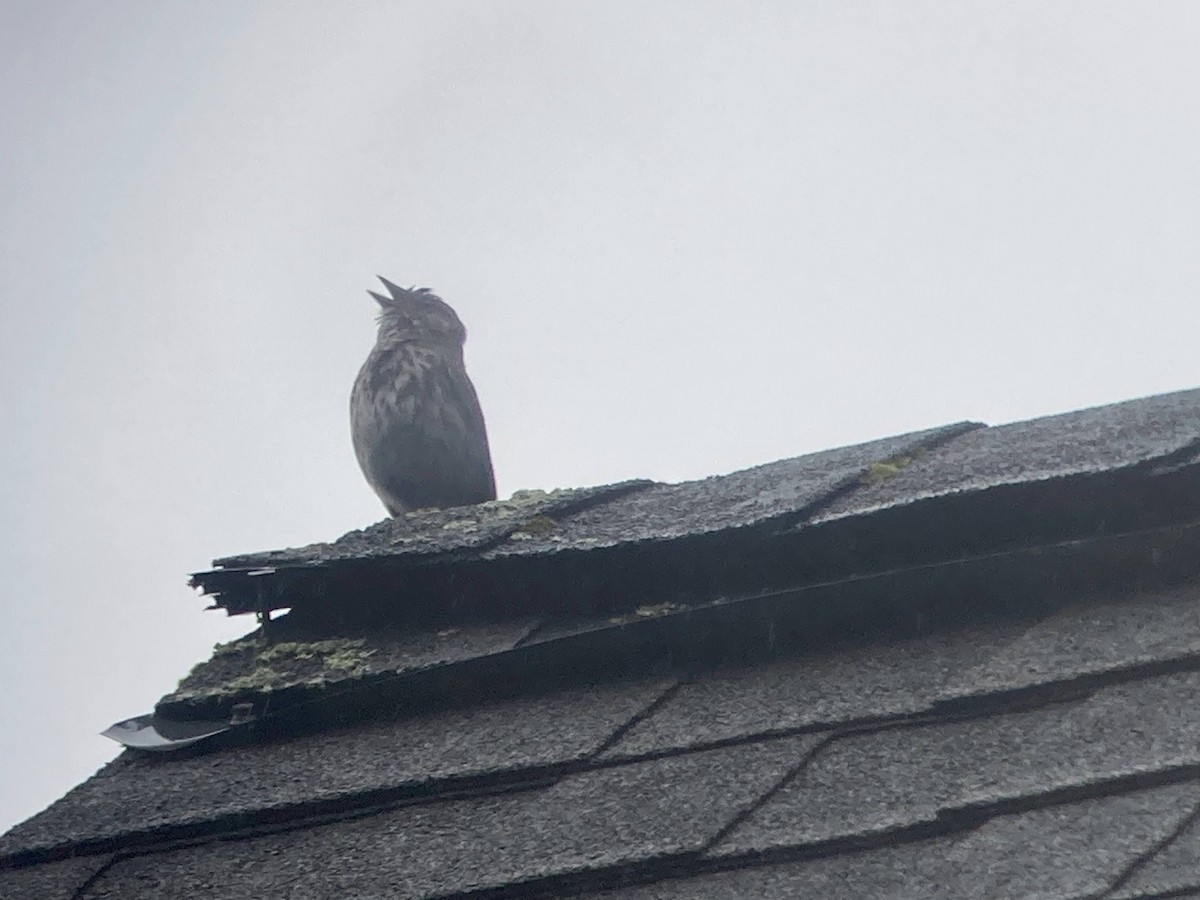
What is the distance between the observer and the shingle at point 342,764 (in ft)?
4.66

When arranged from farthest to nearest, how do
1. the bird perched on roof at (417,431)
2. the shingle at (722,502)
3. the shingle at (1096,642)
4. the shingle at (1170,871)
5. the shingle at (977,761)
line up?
the bird perched on roof at (417,431) < the shingle at (722,502) < the shingle at (1096,642) < the shingle at (977,761) < the shingle at (1170,871)

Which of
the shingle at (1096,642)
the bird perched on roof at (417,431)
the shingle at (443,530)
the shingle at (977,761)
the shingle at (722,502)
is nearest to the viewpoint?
the shingle at (977,761)

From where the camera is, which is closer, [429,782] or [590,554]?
[429,782]

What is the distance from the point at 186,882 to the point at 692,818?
0.50 metres

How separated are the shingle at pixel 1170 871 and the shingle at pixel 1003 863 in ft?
0.04

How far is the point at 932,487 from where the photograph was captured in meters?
1.59

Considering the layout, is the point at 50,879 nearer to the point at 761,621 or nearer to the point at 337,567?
the point at 337,567

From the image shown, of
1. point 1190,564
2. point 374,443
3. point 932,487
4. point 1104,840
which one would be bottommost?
point 1104,840

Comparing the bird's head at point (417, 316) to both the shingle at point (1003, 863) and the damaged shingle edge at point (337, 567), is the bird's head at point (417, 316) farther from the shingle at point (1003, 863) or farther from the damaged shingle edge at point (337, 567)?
the shingle at point (1003, 863)

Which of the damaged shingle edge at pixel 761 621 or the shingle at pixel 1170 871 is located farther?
the damaged shingle edge at pixel 761 621

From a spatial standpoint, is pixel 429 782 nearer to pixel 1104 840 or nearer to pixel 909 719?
pixel 909 719

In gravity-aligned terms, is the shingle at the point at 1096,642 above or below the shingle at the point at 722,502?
below

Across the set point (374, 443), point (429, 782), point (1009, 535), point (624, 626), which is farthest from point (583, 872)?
point (374, 443)

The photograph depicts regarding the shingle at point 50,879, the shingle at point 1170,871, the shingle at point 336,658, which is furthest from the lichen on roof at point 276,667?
the shingle at point 1170,871
